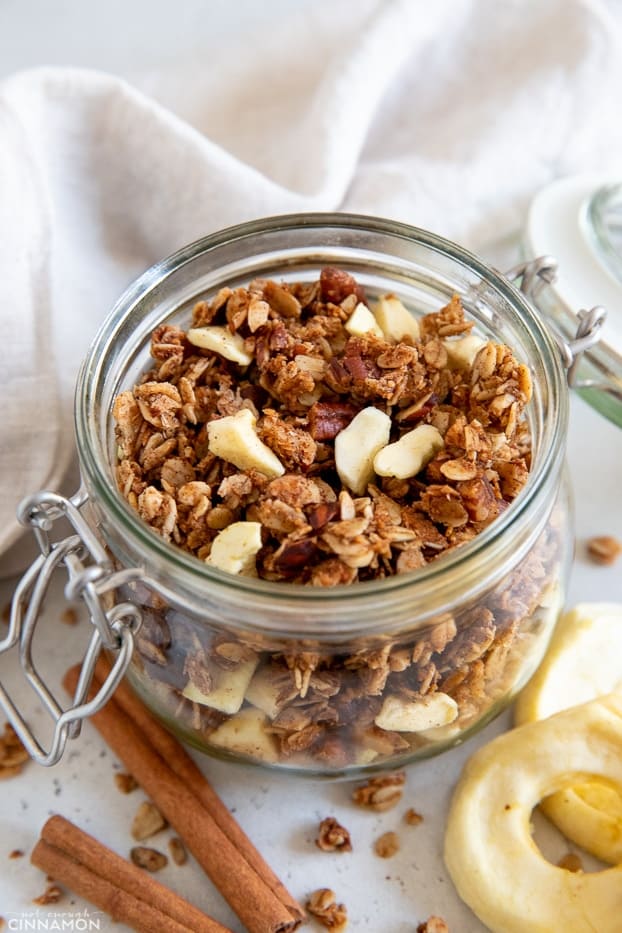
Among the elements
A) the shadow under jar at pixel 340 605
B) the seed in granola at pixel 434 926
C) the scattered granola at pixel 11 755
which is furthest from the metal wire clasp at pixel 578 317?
the scattered granola at pixel 11 755

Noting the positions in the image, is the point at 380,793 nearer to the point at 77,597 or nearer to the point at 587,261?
the point at 77,597

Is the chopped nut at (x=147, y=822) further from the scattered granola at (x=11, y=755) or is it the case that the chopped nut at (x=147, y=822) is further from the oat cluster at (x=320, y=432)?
the oat cluster at (x=320, y=432)

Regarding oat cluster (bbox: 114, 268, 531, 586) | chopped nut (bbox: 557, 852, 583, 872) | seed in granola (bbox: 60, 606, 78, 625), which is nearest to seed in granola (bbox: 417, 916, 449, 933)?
chopped nut (bbox: 557, 852, 583, 872)

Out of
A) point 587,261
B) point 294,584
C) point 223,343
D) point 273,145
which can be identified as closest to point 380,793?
point 294,584

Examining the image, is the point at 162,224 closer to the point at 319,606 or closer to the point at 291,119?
the point at 291,119

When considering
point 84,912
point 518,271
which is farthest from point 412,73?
point 84,912

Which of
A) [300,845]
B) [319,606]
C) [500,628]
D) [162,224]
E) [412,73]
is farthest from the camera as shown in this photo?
[412,73]
